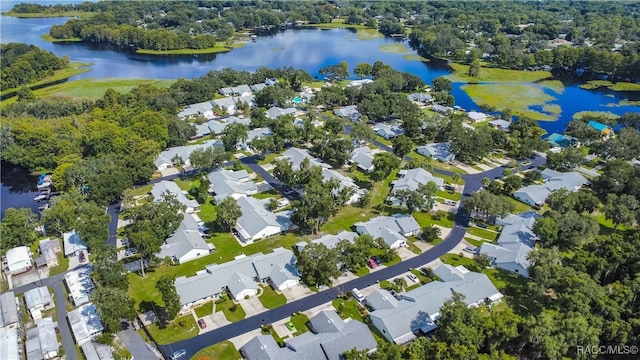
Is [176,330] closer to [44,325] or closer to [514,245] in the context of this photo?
[44,325]

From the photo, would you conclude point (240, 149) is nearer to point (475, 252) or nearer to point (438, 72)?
point (475, 252)

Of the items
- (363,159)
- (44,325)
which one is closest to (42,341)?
(44,325)

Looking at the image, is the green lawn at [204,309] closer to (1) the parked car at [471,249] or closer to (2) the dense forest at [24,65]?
(1) the parked car at [471,249]

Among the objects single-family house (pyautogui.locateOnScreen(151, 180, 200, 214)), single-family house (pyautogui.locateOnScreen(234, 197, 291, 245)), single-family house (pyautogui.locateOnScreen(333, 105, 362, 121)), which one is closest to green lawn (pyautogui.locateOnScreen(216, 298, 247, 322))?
single-family house (pyautogui.locateOnScreen(234, 197, 291, 245))

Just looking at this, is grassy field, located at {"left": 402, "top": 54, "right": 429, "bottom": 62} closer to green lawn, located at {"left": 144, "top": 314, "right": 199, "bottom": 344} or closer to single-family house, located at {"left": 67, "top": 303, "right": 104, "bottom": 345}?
green lawn, located at {"left": 144, "top": 314, "right": 199, "bottom": 344}

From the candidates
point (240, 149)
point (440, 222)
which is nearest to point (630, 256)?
point (440, 222)

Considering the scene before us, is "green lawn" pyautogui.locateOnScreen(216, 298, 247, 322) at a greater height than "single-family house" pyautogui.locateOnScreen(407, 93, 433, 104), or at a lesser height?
lesser

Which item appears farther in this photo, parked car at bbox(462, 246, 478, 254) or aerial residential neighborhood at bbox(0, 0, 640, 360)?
parked car at bbox(462, 246, 478, 254)
